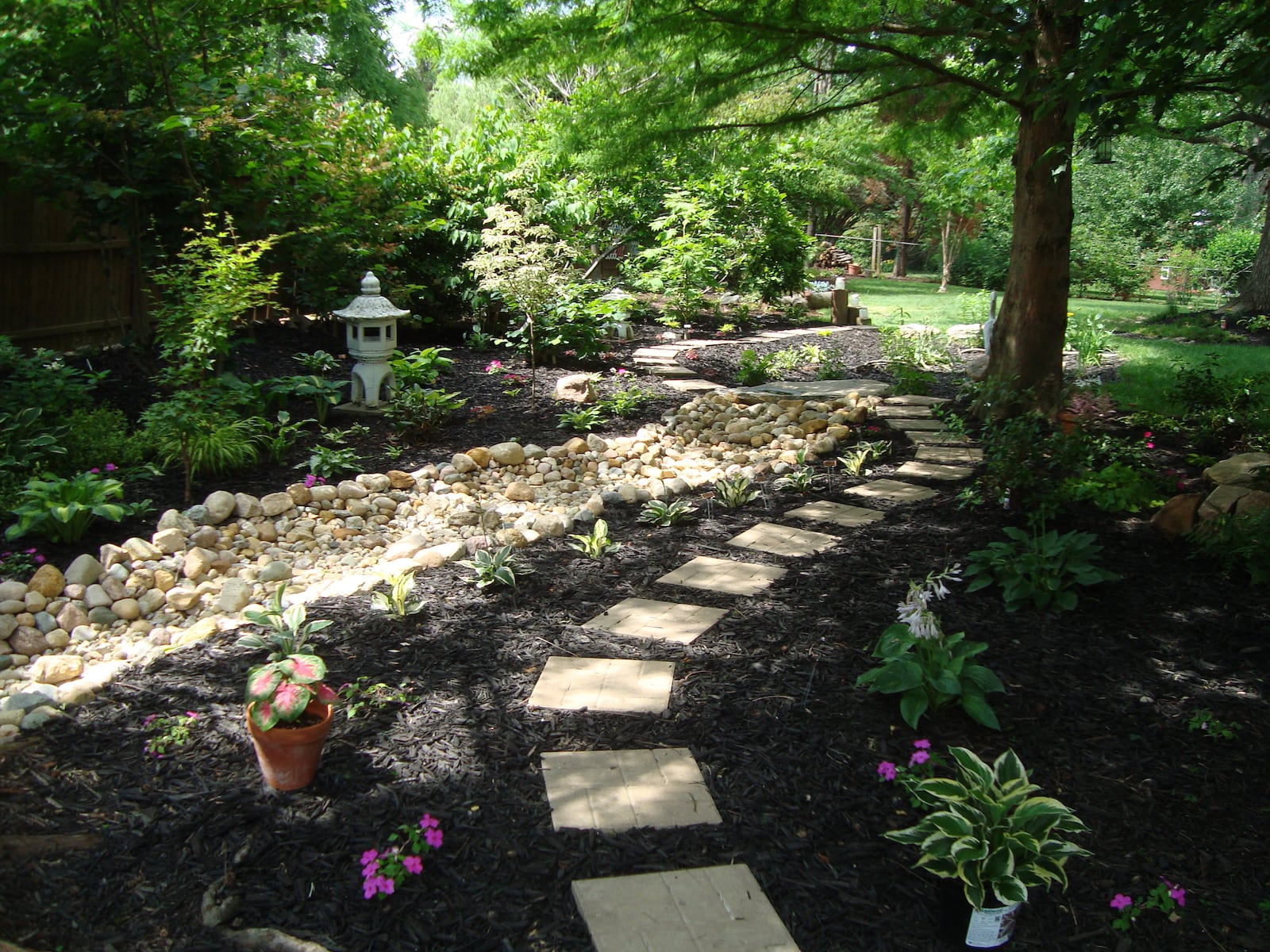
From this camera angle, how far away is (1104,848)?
2.04 m

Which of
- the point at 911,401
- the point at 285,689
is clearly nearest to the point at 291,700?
the point at 285,689

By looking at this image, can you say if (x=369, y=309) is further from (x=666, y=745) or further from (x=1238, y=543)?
(x=1238, y=543)

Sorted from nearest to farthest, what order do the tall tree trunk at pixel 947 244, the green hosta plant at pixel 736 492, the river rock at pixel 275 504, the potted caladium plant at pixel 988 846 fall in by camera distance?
the potted caladium plant at pixel 988 846 → the river rock at pixel 275 504 → the green hosta plant at pixel 736 492 → the tall tree trunk at pixel 947 244

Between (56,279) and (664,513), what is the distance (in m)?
5.40

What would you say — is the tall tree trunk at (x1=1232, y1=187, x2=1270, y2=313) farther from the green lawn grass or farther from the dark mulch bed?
the dark mulch bed

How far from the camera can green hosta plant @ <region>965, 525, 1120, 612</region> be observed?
10.2ft

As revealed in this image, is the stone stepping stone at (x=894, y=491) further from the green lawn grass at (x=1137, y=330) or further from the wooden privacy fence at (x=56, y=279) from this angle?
the wooden privacy fence at (x=56, y=279)

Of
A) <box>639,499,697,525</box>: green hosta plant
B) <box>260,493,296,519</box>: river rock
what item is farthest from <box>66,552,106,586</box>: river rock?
<box>639,499,697,525</box>: green hosta plant

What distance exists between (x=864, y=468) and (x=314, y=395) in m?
3.39

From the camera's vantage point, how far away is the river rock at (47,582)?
3359 millimetres

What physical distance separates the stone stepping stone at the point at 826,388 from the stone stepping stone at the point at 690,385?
0.44 meters

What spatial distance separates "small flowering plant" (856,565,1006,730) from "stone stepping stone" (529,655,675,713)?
60 cm

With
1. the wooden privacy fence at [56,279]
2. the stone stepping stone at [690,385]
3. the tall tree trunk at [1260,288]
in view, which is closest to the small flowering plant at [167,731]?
the wooden privacy fence at [56,279]

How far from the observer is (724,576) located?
3.61 metres
